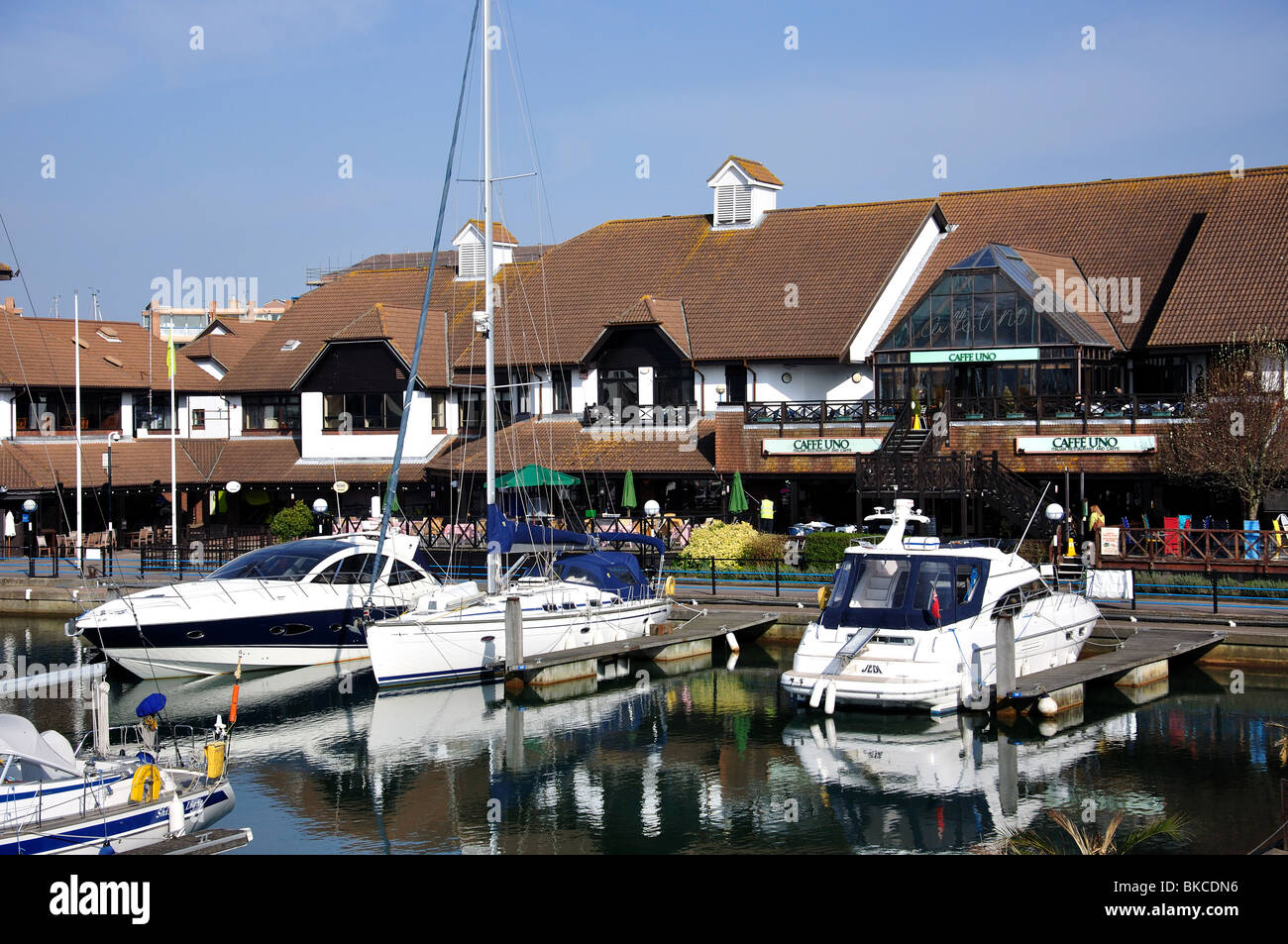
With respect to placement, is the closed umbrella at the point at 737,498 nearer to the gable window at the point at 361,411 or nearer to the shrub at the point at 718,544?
the shrub at the point at 718,544

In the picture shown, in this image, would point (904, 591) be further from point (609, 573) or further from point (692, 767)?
point (609, 573)

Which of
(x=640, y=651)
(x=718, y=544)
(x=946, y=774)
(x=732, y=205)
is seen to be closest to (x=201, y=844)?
(x=946, y=774)

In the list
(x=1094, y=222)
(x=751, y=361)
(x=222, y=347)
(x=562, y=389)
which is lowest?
(x=562, y=389)

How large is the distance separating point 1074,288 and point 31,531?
113 ft

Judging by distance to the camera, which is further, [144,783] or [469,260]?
[469,260]

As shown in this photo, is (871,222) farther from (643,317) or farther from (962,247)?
(643,317)

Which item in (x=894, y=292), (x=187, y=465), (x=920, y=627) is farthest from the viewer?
(x=187, y=465)

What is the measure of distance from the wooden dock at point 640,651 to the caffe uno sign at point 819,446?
30.1 feet

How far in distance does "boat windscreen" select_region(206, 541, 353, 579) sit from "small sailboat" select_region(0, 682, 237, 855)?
531 inches

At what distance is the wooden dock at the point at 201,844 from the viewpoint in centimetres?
1418

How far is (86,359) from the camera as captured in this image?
52.3 meters

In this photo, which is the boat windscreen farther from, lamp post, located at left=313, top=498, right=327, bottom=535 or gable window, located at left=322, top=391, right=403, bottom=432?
gable window, located at left=322, top=391, right=403, bottom=432

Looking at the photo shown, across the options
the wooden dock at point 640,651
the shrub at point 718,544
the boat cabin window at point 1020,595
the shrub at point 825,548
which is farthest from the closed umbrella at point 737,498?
the boat cabin window at point 1020,595
